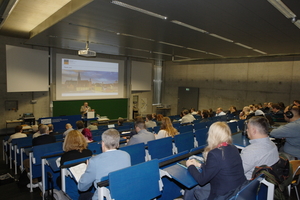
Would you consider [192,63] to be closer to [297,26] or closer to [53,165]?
[297,26]

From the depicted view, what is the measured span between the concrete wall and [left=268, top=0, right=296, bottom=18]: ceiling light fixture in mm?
6383

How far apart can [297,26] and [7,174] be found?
→ 25.9 feet

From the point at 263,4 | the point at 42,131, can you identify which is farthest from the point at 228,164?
the point at 42,131

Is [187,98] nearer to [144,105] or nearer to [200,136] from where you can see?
[144,105]

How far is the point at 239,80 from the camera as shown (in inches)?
444

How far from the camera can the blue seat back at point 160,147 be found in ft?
11.1

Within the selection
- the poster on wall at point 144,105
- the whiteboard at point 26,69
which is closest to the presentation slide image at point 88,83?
the whiteboard at point 26,69

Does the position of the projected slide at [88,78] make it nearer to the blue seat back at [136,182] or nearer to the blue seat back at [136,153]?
the blue seat back at [136,153]

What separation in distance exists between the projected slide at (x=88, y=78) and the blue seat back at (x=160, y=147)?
857 cm

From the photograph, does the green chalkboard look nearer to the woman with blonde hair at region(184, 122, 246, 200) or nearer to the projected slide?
the projected slide

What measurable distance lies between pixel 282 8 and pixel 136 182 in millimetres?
4272

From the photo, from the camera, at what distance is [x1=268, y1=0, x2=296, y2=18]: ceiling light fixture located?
3.62 m

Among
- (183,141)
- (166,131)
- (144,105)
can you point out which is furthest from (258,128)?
(144,105)

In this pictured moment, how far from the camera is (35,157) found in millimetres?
3574
